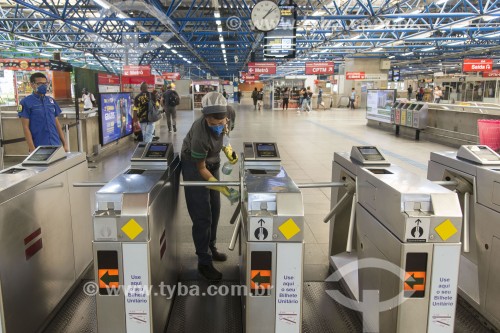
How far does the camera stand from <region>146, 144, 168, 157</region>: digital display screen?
3.07 meters

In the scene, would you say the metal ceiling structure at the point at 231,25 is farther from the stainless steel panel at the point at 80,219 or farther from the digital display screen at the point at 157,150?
the digital display screen at the point at 157,150

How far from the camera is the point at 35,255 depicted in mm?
2699

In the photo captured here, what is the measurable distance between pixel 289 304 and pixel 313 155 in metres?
7.46

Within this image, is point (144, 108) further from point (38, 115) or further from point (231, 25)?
point (231, 25)

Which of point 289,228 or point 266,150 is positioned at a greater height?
point 266,150

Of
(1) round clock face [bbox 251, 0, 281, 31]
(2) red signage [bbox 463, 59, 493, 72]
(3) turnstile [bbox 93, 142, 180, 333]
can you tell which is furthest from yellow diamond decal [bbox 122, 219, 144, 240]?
(2) red signage [bbox 463, 59, 493, 72]

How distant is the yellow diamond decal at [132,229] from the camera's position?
83.4 inches

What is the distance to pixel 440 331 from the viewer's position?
2.26m

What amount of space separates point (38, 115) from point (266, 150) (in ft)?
9.73

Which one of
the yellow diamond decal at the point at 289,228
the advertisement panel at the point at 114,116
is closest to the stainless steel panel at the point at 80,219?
the yellow diamond decal at the point at 289,228

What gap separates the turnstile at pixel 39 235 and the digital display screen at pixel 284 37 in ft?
27.9

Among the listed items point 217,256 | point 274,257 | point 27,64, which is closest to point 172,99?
point 27,64

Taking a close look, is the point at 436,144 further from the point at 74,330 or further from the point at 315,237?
the point at 74,330

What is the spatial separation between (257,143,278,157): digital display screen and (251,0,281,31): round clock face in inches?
311
